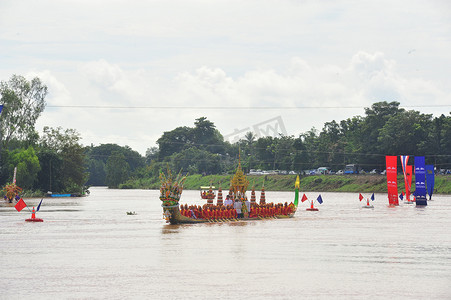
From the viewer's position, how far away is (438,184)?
104 m

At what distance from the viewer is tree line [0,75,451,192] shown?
9300 centimetres

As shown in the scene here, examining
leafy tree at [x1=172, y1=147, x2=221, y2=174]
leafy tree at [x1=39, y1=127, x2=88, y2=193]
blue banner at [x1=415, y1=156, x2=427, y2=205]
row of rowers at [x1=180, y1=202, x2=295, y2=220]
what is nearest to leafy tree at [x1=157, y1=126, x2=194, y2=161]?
leafy tree at [x1=172, y1=147, x2=221, y2=174]

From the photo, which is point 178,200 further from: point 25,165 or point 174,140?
point 174,140

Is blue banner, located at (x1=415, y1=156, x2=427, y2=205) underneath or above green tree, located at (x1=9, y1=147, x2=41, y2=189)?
underneath

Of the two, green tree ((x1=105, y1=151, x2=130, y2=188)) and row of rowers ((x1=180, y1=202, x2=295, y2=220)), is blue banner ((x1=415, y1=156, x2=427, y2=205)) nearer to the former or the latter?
row of rowers ((x1=180, y1=202, x2=295, y2=220))

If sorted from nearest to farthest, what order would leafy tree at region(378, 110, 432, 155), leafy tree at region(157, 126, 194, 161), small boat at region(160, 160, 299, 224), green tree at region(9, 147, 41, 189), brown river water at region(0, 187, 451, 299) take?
brown river water at region(0, 187, 451, 299)
small boat at region(160, 160, 299, 224)
green tree at region(9, 147, 41, 189)
leafy tree at region(378, 110, 432, 155)
leafy tree at region(157, 126, 194, 161)

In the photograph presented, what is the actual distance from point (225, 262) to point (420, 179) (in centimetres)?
4496

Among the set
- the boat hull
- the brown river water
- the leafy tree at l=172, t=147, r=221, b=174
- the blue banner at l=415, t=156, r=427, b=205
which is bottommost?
the brown river water

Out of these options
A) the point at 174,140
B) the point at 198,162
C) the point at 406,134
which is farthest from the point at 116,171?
the point at 406,134

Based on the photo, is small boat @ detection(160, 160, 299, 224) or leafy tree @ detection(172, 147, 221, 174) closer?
small boat @ detection(160, 160, 299, 224)

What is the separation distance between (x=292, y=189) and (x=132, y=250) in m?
108

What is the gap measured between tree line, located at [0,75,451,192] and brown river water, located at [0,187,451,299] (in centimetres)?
3487

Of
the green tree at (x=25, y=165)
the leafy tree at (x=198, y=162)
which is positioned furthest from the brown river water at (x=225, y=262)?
the leafy tree at (x=198, y=162)

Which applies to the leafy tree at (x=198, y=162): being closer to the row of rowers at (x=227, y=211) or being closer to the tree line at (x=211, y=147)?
the tree line at (x=211, y=147)
